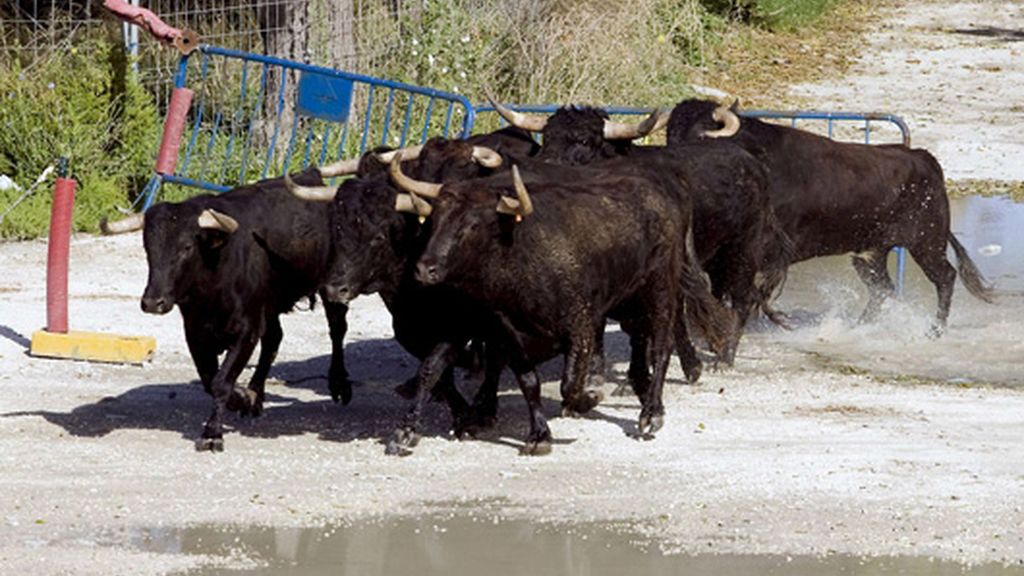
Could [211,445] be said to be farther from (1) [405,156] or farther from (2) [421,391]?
(1) [405,156]

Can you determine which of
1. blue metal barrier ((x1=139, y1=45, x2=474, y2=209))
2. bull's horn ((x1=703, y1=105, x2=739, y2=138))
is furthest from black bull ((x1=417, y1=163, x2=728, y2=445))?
blue metal barrier ((x1=139, y1=45, x2=474, y2=209))

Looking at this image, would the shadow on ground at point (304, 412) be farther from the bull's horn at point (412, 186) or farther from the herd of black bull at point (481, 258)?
the bull's horn at point (412, 186)

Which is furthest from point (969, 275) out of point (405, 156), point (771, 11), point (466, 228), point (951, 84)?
point (771, 11)

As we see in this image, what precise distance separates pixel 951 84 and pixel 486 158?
14.8 m

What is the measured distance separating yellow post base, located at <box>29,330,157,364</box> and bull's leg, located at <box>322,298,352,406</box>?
142 cm

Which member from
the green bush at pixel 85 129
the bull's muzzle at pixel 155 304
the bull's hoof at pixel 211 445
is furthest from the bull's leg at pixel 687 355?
the green bush at pixel 85 129

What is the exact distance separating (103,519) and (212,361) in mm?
1948

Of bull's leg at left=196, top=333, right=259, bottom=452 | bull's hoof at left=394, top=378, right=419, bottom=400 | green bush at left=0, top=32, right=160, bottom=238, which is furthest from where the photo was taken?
green bush at left=0, top=32, right=160, bottom=238

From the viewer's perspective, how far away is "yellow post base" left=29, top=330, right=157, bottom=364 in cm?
1272

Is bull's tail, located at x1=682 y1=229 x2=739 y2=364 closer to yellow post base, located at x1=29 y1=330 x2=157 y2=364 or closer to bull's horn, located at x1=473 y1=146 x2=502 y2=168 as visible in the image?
bull's horn, located at x1=473 y1=146 x2=502 y2=168

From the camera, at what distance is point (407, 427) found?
35.1ft

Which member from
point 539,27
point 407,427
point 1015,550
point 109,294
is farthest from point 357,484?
point 539,27

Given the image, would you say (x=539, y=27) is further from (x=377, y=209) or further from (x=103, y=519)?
(x=103, y=519)

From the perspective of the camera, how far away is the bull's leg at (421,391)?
35.0ft
